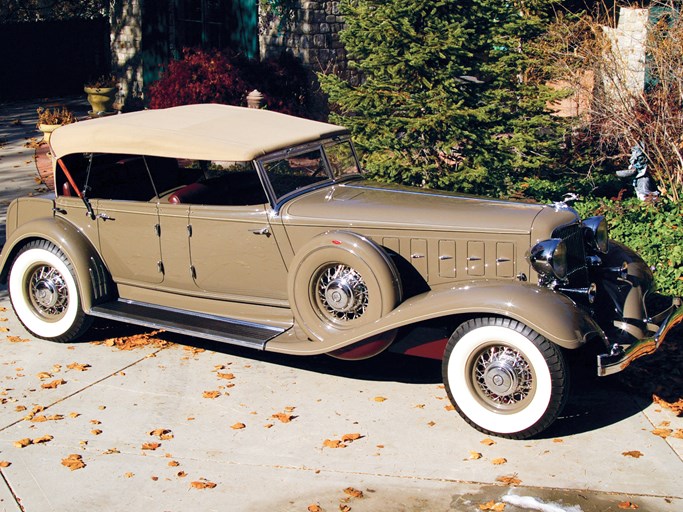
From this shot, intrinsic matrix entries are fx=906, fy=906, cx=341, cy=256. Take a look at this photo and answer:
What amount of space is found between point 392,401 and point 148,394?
1769mm

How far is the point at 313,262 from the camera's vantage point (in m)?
6.32

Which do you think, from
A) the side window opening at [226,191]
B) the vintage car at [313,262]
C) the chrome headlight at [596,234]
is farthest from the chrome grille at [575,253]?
the side window opening at [226,191]

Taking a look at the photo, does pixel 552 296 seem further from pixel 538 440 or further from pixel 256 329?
pixel 256 329

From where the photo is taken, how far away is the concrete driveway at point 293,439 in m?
5.21

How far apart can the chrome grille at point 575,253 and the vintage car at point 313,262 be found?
0.02 meters

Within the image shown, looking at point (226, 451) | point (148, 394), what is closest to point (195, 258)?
point (148, 394)

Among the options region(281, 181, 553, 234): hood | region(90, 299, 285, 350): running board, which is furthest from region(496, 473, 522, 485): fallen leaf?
region(90, 299, 285, 350): running board

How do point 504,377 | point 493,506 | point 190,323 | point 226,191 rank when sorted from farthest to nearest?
point 226,191
point 190,323
point 504,377
point 493,506

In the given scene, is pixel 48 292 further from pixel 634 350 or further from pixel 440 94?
pixel 634 350

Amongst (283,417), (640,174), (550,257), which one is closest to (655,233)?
(640,174)

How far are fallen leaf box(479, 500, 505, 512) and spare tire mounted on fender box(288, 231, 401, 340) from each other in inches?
61.3

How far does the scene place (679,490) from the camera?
5246mm

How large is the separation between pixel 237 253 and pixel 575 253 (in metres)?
2.46

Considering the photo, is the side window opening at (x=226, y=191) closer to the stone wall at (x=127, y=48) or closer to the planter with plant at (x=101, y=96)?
the planter with plant at (x=101, y=96)
